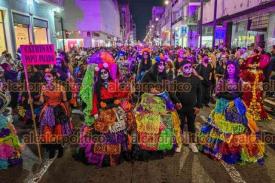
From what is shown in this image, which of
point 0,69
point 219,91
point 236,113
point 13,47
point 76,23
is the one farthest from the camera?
point 76,23

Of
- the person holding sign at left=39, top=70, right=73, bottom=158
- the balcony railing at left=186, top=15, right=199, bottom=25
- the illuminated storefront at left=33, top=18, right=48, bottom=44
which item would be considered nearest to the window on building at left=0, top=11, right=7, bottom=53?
the illuminated storefront at left=33, top=18, right=48, bottom=44

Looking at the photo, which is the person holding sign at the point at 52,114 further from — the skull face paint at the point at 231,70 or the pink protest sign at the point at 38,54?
the skull face paint at the point at 231,70

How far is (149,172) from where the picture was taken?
15.9ft

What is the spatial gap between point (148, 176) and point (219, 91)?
7.45 feet

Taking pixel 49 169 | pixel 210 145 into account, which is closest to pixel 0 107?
pixel 49 169

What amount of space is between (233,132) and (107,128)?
245cm

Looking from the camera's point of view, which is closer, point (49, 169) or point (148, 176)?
point (148, 176)

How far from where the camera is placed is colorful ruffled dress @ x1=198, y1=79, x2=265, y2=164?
16.5 ft

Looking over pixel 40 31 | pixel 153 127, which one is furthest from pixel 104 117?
pixel 40 31

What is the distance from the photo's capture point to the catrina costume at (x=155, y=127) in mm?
5219

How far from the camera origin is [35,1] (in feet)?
67.2

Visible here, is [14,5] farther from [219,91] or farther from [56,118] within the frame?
[219,91]

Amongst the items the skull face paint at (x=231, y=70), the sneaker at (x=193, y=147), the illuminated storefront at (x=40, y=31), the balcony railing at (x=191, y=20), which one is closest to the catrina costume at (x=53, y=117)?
the sneaker at (x=193, y=147)

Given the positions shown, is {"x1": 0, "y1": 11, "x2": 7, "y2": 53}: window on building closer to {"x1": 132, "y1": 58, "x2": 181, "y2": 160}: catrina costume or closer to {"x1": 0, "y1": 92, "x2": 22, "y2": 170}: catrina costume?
{"x1": 0, "y1": 92, "x2": 22, "y2": 170}: catrina costume
